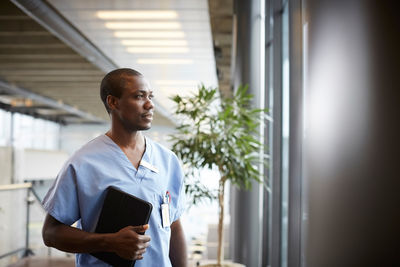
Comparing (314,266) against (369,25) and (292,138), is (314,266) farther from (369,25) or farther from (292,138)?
(292,138)

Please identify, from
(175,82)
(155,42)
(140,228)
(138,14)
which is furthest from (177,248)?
(175,82)

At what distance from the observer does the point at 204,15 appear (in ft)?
22.1

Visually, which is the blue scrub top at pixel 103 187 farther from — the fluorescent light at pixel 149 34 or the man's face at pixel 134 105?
the fluorescent light at pixel 149 34

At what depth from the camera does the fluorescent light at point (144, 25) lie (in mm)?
7016

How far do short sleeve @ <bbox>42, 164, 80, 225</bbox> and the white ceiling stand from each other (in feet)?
16.1

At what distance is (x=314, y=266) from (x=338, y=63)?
654mm

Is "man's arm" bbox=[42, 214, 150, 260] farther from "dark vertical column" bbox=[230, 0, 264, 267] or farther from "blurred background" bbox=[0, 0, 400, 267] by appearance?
"dark vertical column" bbox=[230, 0, 264, 267]

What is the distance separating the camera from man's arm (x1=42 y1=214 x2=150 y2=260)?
4.80ft

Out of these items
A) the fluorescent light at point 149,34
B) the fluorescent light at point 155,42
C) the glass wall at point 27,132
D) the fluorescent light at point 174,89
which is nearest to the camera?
the glass wall at point 27,132

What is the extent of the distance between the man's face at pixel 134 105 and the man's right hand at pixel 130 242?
36 centimetres

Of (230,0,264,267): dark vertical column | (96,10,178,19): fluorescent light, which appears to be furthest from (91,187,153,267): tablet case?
(96,10,178,19): fluorescent light

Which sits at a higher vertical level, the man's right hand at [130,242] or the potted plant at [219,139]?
the potted plant at [219,139]

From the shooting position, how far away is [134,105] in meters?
1.61

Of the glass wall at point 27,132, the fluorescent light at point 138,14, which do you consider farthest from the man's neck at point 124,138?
the fluorescent light at point 138,14
